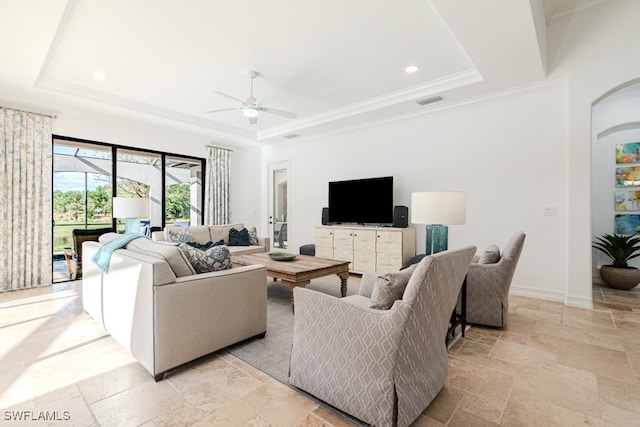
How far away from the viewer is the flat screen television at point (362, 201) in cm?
493

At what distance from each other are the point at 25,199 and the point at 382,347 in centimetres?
534

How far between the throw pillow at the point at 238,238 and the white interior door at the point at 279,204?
61.9 inches

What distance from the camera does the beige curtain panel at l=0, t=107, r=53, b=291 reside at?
160 inches

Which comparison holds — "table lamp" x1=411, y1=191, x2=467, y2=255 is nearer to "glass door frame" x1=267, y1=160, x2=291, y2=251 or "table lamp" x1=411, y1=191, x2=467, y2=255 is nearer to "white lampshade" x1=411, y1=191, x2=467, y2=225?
"white lampshade" x1=411, y1=191, x2=467, y2=225

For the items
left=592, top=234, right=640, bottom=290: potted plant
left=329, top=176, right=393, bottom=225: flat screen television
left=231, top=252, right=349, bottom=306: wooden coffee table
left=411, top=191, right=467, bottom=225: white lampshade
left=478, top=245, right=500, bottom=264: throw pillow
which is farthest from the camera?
left=329, top=176, right=393, bottom=225: flat screen television

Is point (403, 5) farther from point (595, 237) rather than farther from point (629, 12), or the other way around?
point (595, 237)

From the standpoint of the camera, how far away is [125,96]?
439 centimetres

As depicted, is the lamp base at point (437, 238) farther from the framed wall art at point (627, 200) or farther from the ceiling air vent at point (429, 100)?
the framed wall art at point (627, 200)

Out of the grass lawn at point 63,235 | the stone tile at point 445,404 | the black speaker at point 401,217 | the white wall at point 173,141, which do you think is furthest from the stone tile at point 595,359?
the grass lawn at point 63,235

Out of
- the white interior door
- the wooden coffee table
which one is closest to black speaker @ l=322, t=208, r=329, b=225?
the white interior door

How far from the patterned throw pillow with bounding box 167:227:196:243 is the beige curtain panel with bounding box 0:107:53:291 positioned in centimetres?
164

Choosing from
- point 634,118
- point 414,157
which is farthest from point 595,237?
point 414,157

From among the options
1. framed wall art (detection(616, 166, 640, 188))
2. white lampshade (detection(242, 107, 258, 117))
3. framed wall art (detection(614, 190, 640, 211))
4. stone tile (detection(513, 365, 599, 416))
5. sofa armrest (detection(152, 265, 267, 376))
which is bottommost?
stone tile (detection(513, 365, 599, 416))

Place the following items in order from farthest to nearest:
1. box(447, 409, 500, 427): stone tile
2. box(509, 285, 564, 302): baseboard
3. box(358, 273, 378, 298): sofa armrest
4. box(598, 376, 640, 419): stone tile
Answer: box(509, 285, 564, 302): baseboard → box(358, 273, 378, 298): sofa armrest → box(598, 376, 640, 419): stone tile → box(447, 409, 500, 427): stone tile
